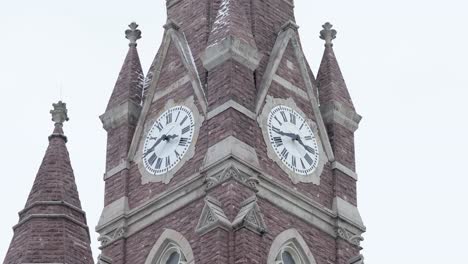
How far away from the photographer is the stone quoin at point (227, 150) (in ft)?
165

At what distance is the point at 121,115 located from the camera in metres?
55.1

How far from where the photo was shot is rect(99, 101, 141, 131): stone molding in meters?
55.0

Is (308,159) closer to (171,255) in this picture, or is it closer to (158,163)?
(158,163)

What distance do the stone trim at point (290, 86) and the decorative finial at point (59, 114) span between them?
753 cm

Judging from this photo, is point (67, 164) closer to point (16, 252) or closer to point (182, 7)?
point (16, 252)

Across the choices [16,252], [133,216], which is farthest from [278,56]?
[16,252]

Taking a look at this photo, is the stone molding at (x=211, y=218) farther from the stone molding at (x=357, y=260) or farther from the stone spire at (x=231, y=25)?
the stone spire at (x=231, y=25)

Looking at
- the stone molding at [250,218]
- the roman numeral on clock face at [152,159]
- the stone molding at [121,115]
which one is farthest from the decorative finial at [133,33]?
the stone molding at [250,218]

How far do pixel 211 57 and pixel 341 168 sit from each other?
16.9ft

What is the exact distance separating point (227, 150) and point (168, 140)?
119 inches

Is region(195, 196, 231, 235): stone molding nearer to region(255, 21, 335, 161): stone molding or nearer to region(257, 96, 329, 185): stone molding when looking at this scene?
region(257, 96, 329, 185): stone molding

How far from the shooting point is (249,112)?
2055 inches

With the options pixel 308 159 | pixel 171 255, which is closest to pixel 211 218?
pixel 171 255

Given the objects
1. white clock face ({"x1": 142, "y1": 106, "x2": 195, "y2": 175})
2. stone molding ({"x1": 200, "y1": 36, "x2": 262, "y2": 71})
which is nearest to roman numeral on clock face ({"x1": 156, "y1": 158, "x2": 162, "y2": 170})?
white clock face ({"x1": 142, "y1": 106, "x2": 195, "y2": 175})
